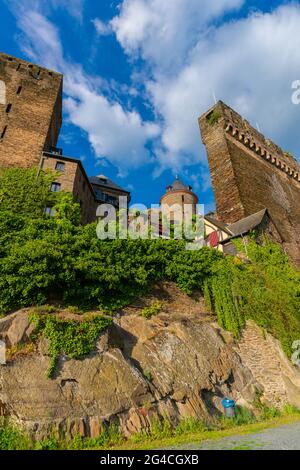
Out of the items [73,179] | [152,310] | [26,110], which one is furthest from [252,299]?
[26,110]

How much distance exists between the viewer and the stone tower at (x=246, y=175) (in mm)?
20938

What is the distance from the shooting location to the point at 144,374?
27.2 feet

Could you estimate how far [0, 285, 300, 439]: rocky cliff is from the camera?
652 centimetres

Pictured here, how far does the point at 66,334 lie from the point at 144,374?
2442 millimetres

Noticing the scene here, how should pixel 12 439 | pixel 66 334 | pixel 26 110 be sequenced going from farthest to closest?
pixel 26 110, pixel 66 334, pixel 12 439

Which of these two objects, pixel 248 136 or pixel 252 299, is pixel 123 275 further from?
pixel 248 136

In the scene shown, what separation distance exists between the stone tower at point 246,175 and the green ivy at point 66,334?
47.3 ft

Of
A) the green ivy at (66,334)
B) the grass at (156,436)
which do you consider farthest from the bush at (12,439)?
the green ivy at (66,334)

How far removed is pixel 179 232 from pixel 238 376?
915 centimetres

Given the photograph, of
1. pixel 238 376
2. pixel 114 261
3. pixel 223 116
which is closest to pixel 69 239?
pixel 114 261

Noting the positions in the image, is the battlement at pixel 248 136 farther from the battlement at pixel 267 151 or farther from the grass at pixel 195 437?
the grass at pixel 195 437

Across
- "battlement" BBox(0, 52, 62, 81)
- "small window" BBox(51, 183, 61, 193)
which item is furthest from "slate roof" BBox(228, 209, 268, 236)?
"battlement" BBox(0, 52, 62, 81)

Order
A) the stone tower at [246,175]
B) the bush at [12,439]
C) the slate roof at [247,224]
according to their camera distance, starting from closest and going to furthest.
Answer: the bush at [12,439], the slate roof at [247,224], the stone tower at [246,175]

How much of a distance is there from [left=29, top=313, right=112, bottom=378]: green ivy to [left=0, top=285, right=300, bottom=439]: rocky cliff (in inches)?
6.8
